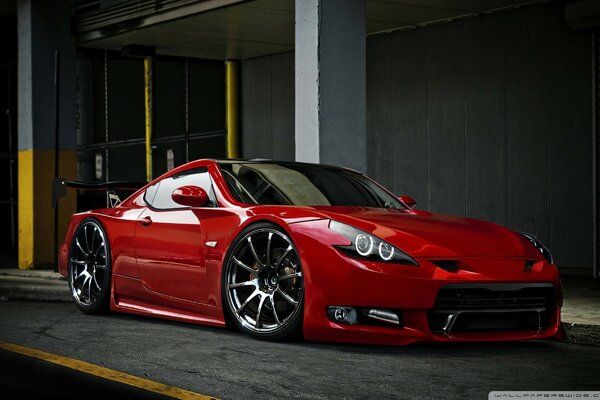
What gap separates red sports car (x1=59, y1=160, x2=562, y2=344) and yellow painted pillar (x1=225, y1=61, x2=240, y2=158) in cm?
1057

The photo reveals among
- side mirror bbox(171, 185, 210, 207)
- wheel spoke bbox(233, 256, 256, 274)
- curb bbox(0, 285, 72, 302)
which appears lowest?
curb bbox(0, 285, 72, 302)

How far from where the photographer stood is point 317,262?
643 centimetres

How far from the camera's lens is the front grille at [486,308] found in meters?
6.20

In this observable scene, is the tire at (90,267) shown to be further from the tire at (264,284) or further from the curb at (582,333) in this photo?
the curb at (582,333)

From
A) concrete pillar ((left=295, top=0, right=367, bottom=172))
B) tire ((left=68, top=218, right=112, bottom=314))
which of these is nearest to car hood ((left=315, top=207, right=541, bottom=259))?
tire ((left=68, top=218, right=112, bottom=314))

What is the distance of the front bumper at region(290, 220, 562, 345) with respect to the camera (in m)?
6.14

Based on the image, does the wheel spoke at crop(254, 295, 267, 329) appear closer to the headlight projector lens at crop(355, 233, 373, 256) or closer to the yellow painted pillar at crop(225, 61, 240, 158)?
the headlight projector lens at crop(355, 233, 373, 256)

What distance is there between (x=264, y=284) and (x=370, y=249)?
2.91 feet

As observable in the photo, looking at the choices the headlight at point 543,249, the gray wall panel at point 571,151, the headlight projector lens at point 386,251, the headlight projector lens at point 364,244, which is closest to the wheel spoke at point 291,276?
the headlight projector lens at point 364,244

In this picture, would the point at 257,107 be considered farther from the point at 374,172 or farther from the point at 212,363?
the point at 212,363

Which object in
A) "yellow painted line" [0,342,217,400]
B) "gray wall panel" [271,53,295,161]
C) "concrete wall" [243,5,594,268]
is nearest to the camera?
"yellow painted line" [0,342,217,400]

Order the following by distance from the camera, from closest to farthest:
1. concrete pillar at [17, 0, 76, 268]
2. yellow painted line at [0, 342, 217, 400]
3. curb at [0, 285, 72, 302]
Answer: yellow painted line at [0, 342, 217, 400] < curb at [0, 285, 72, 302] < concrete pillar at [17, 0, 76, 268]

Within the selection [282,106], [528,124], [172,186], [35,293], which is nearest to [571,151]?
[528,124]

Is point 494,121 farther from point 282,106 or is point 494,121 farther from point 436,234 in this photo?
point 436,234
